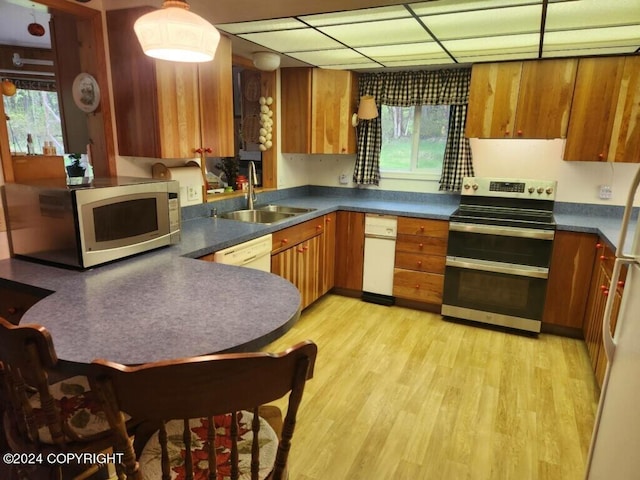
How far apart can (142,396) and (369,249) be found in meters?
3.01

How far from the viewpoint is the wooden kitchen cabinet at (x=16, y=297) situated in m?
1.58

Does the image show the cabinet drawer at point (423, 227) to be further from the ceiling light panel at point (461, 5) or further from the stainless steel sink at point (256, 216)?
the ceiling light panel at point (461, 5)

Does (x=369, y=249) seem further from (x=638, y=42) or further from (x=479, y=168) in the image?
(x=638, y=42)

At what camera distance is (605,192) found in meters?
3.29

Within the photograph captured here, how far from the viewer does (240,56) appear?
328cm

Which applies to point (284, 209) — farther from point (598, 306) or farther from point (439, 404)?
point (598, 306)

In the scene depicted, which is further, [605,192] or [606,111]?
[605,192]

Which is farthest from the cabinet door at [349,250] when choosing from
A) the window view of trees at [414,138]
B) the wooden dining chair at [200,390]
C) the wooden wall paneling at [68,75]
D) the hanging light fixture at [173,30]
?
the wooden dining chair at [200,390]

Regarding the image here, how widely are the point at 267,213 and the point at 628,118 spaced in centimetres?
276

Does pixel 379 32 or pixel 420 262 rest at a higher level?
pixel 379 32

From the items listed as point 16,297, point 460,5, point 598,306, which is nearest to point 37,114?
point 16,297

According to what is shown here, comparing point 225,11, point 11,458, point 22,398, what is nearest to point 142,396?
point 22,398

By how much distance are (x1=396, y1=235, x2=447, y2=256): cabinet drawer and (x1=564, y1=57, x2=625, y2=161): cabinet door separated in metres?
1.16

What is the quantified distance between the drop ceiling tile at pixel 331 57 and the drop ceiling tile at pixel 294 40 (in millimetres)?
129
